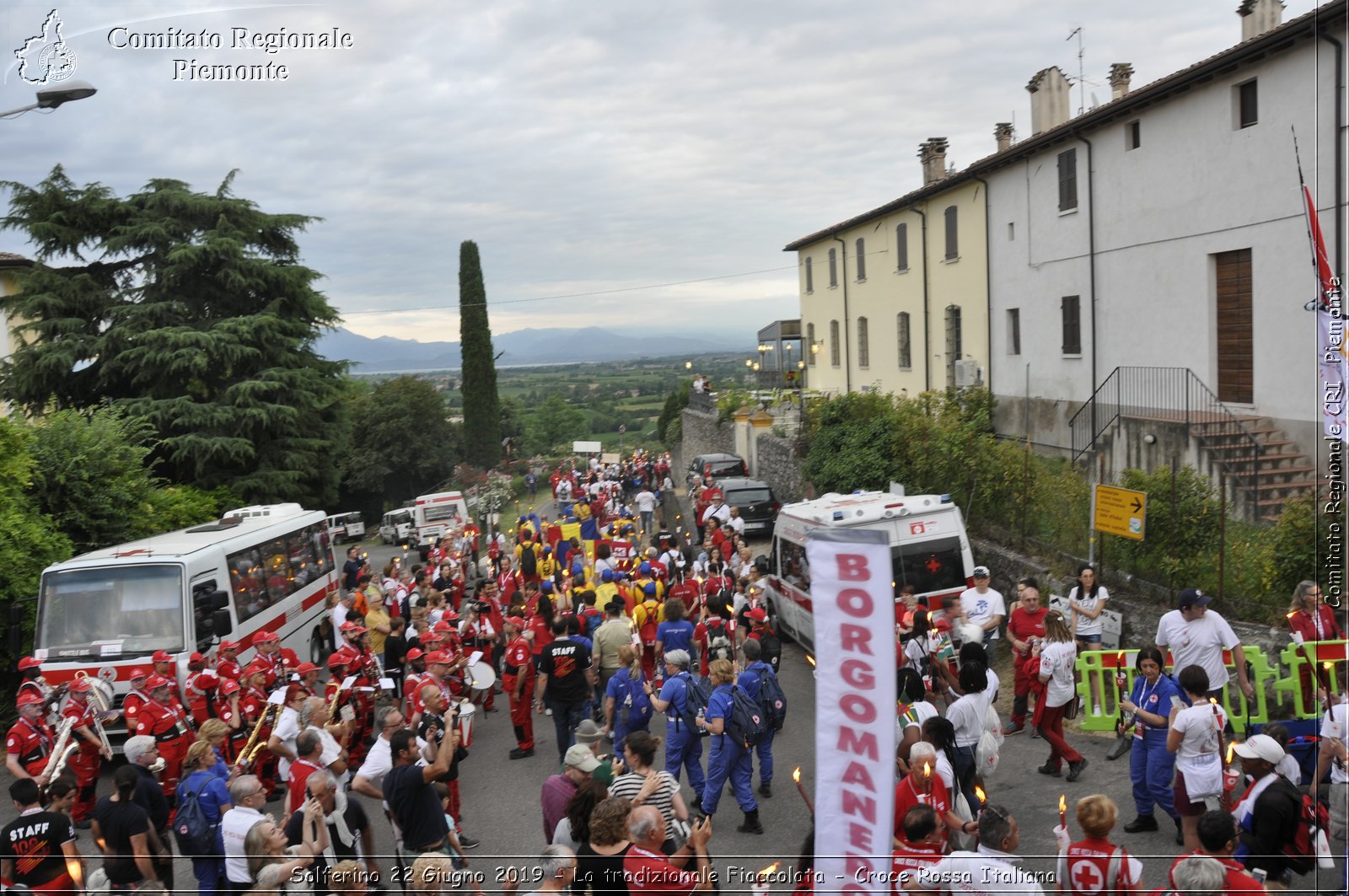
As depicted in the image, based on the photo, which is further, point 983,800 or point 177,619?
Answer: point 177,619

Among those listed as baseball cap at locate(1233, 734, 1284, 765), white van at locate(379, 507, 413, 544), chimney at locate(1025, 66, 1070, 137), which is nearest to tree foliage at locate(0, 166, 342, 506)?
white van at locate(379, 507, 413, 544)

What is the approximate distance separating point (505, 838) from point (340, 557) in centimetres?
3064

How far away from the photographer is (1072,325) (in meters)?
20.5

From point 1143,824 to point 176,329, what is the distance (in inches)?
1036

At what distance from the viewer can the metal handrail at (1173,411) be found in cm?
1412

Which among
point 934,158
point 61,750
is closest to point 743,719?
point 61,750

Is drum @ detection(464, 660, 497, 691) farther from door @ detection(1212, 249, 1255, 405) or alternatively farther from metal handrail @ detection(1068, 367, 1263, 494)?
door @ detection(1212, 249, 1255, 405)

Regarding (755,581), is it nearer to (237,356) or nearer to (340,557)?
(237,356)

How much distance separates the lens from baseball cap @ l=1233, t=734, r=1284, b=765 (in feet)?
18.4

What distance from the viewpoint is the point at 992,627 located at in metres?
10.9

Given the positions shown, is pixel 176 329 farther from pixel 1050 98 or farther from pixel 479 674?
pixel 1050 98

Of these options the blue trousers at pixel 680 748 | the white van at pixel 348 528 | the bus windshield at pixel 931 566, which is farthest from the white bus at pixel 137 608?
the white van at pixel 348 528

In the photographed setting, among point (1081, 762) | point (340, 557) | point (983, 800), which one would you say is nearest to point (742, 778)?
point (983, 800)

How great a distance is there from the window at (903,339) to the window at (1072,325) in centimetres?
984
